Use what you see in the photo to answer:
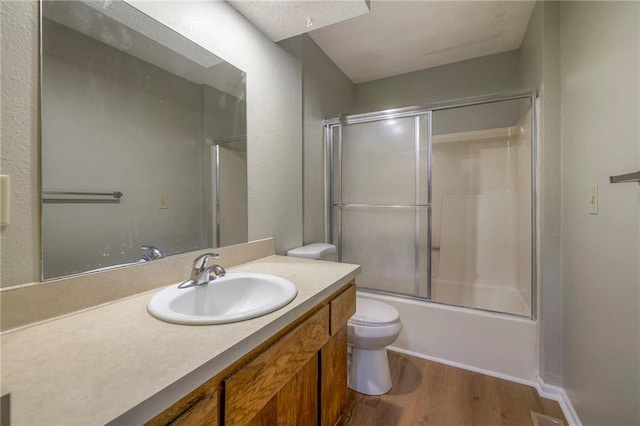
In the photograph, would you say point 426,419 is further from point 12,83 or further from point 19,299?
point 12,83

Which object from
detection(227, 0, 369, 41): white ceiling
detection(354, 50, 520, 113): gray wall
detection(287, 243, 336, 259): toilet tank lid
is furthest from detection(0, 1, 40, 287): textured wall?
detection(354, 50, 520, 113): gray wall

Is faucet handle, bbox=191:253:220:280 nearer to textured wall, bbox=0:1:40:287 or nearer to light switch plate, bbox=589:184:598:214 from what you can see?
textured wall, bbox=0:1:40:287

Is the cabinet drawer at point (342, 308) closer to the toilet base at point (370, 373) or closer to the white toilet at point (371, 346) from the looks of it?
the white toilet at point (371, 346)

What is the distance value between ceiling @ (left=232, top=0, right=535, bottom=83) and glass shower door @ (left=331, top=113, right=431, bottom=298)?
0.63 metres

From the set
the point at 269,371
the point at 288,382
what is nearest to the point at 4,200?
the point at 269,371

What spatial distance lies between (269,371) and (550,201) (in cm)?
180

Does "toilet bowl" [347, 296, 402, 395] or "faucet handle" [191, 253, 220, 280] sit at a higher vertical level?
"faucet handle" [191, 253, 220, 280]

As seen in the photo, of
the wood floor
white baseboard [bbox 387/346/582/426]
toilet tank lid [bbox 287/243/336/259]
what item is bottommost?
the wood floor

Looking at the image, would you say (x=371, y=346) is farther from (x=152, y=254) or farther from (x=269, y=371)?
(x=152, y=254)

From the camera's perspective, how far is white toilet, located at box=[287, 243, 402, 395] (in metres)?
1.59

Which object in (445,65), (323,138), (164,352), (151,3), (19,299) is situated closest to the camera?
(164,352)

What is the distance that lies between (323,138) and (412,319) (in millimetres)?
1630

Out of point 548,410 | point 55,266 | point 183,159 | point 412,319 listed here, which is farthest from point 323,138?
point 548,410

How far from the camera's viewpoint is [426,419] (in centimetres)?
143
